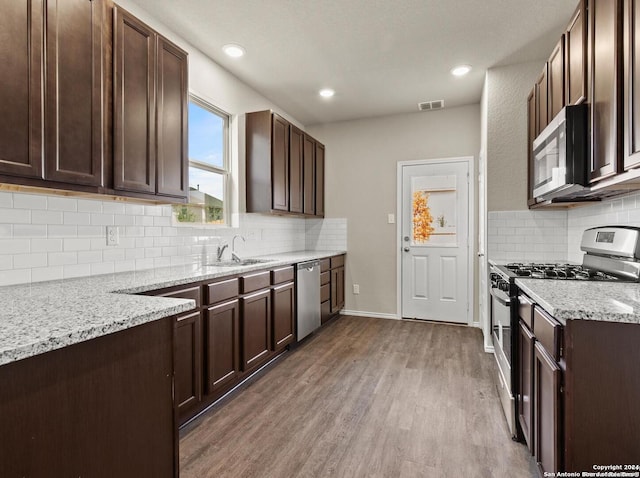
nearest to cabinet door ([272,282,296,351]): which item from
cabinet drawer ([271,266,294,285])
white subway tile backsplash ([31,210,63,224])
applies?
cabinet drawer ([271,266,294,285])

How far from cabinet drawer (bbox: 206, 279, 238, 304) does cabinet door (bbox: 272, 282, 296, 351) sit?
0.61 metres

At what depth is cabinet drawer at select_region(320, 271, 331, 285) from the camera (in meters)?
4.14

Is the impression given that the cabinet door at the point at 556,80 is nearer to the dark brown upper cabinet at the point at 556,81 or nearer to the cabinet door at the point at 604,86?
the dark brown upper cabinet at the point at 556,81

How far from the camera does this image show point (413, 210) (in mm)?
4621

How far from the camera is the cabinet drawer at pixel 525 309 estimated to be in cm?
166

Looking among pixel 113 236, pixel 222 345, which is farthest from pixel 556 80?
pixel 113 236

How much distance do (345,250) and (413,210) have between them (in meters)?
1.06

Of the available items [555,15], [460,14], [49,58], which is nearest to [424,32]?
[460,14]

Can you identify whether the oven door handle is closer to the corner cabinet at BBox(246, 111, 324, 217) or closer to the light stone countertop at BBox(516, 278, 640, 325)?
the light stone countertop at BBox(516, 278, 640, 325)

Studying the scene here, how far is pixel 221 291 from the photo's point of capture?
2.38m

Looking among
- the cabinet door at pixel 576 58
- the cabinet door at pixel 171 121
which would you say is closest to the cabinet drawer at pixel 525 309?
the cabinet door at pixel 576 58

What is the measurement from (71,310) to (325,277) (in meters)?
3.22

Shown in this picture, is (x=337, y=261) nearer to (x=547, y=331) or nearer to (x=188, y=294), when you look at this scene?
(x=188, y=294)

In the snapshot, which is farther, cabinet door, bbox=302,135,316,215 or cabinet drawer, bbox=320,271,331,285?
cabinet door, bbox=302,135,316,215
